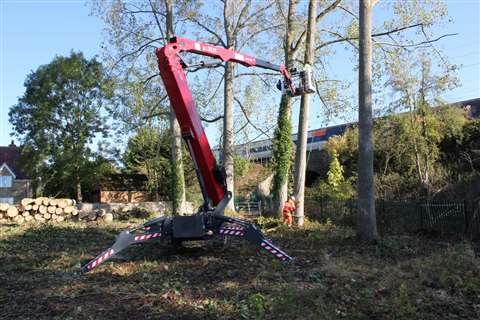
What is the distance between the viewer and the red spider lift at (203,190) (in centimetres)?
901

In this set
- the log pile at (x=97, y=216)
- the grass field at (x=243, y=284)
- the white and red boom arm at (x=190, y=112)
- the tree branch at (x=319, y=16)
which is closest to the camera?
the grass field at (x=243, y=284)

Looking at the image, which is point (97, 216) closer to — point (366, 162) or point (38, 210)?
point (38, 210)

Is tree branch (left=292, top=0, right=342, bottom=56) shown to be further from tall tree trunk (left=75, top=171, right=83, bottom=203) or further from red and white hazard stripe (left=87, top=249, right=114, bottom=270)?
tall tree trunk (left=75, top=171, right=83, bottom=203)

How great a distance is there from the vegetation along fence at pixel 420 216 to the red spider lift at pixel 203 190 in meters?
7.48

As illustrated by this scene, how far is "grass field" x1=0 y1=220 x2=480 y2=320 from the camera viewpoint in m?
5.71

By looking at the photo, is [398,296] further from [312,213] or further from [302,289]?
[312,213]

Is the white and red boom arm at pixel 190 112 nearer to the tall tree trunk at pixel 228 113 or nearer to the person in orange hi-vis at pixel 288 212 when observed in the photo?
the person in orange hi-vis at pixel 288 212

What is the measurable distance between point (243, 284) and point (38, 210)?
1634 cm

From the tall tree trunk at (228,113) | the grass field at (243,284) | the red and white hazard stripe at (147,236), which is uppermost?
the tall tree trunk at (228,113)

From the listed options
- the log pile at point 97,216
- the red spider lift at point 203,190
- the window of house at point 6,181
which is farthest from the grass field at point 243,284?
the window of house at point 6,181

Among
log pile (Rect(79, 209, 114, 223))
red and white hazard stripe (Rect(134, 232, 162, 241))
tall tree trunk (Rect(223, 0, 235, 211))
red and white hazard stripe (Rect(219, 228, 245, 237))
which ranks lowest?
log pile (Rect(79, 209, 114, 223))

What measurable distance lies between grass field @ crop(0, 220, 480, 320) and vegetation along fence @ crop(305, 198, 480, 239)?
12.4ft

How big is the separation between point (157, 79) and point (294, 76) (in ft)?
39.8

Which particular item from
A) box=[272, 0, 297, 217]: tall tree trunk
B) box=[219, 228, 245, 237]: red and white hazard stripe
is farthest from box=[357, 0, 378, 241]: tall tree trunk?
box=[272, 0, 297, 217]: tall tree trunk
